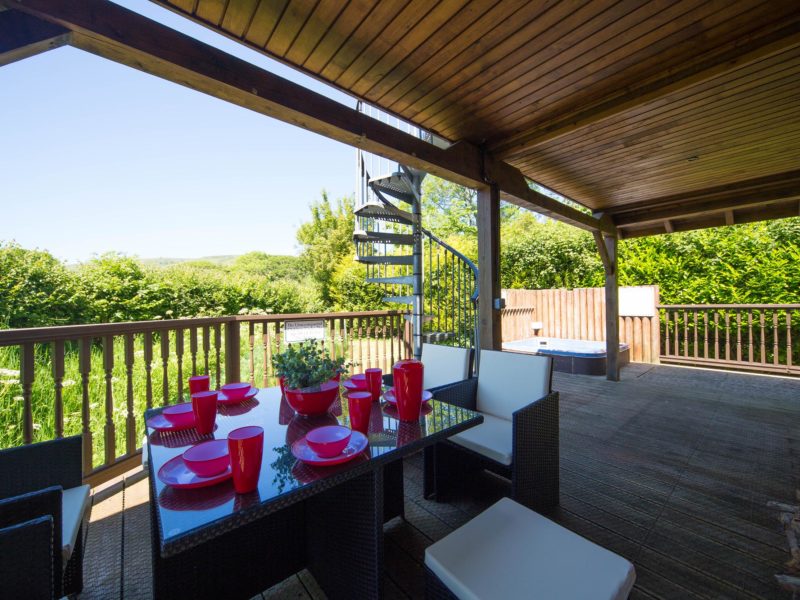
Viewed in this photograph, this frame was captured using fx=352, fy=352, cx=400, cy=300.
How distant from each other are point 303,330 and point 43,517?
2640mm

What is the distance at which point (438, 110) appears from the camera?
2490 mm

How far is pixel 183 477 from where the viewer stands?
92cm

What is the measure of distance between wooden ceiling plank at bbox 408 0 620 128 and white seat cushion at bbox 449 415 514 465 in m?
2.01

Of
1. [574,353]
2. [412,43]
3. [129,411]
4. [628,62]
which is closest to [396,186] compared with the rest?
[412,43]

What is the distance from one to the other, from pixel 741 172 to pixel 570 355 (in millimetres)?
3031

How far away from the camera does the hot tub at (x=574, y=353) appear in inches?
211

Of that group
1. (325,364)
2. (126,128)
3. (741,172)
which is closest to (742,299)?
(741,172)

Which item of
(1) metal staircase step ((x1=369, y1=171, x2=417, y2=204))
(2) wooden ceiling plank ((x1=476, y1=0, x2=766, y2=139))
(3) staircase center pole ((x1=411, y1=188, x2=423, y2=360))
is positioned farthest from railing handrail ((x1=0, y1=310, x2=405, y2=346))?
(2) wooden ceiling plank ((x1=476, y1=0, x2=766, y2=139))

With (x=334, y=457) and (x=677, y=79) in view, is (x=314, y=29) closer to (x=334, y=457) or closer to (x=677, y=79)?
(x=334, y=457)

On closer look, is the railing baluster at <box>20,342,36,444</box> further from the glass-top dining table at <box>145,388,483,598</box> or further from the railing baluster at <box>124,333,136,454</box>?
the glass-top dining table at <box>145,388,483,598</box>

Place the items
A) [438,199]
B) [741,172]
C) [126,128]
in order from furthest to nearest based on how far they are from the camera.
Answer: [438,199] < [126,128] < [741,172]

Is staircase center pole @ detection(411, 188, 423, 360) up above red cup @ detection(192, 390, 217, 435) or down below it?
above

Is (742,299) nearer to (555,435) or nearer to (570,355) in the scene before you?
(570,355)

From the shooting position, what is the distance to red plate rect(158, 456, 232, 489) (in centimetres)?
89
